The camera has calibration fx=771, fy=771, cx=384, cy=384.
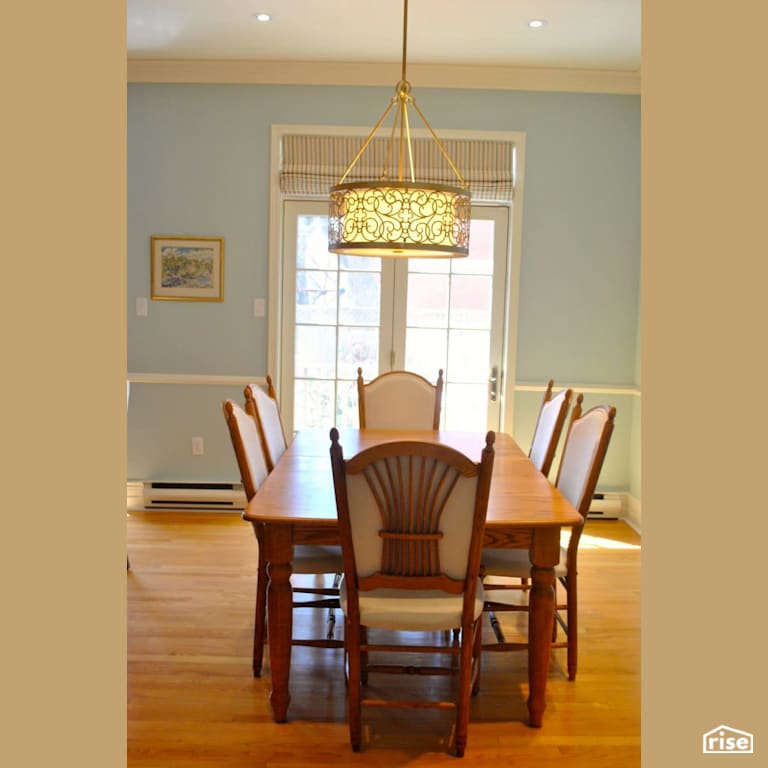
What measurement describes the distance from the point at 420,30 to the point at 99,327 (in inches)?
154

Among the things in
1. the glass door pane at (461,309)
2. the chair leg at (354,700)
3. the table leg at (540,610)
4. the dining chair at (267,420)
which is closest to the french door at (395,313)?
the glass door pane at (461,309)

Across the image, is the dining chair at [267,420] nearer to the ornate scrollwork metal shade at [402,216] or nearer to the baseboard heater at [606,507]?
the ornate scrollwork metal shade at [402,216]

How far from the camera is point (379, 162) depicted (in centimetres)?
455

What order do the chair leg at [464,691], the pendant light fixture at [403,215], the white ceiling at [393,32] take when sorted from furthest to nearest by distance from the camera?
the white ceiling at [393,32], the pendant light fixture at [403,215], the chair leg at [464,691]

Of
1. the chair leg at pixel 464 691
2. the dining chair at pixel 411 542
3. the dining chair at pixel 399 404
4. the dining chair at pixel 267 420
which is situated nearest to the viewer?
the dining chair at pixel 411 542

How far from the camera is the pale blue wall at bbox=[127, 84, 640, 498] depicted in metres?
4.53

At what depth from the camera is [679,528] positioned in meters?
0.43

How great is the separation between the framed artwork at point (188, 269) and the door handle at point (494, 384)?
1.71m

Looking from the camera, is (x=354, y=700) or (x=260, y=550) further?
(x=260, y=550)

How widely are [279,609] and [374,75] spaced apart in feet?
10.8

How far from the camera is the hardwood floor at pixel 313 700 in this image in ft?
7.13

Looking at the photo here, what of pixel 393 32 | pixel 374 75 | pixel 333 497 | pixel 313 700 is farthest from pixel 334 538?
pixel 374 75

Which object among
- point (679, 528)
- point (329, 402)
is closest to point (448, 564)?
point (679, 528)

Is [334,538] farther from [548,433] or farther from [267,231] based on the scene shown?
[267,231]
